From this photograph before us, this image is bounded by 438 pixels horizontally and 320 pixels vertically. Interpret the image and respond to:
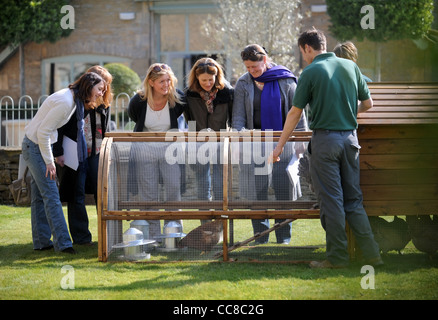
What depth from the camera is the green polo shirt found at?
475cm

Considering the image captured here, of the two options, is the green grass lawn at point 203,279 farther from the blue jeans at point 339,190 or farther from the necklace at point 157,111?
the necklace at point 157,111

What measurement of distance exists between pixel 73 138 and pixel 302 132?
7.69 feet

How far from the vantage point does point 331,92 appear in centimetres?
475

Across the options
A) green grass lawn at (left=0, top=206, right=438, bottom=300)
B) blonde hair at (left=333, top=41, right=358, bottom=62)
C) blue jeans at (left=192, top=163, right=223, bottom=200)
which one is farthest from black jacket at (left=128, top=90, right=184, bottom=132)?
blonde hair at (left=333, top=41, right=358, bottom=62)

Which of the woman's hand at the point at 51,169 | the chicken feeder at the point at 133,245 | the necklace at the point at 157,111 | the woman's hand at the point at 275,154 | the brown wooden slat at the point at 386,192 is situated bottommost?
the chicken feeder at the point at 133,245

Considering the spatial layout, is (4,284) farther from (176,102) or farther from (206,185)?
(176,102)

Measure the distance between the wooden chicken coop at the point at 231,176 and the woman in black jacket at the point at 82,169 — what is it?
0.69 metres

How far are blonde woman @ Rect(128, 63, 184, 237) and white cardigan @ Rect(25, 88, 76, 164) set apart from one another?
0.73 meters

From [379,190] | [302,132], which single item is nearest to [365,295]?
[379,190]

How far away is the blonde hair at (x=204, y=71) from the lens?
591cm

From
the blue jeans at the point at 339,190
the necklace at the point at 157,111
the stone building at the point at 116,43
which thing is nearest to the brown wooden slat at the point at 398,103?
the blue jeans at the point at 339,190

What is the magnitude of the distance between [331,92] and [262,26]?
11.4m

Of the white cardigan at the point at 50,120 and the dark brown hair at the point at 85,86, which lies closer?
the white cardigan at the point at 50,120

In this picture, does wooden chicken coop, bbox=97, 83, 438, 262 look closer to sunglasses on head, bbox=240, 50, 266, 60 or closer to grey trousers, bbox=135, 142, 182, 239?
grey trousers, bbox=135, 142, 182, 239
